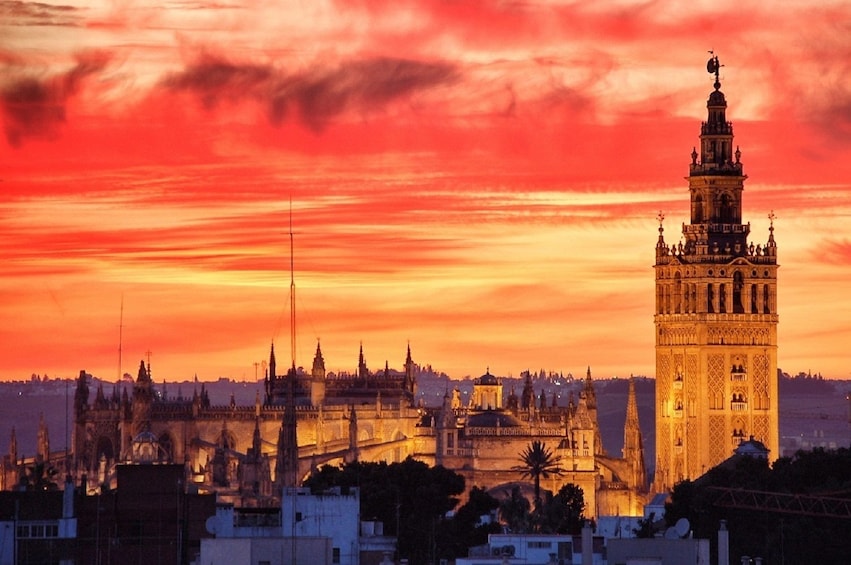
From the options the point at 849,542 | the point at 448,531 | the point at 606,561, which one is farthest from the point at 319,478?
the point at 606,561

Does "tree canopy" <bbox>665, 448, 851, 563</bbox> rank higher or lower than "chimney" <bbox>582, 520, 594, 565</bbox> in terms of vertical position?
higher

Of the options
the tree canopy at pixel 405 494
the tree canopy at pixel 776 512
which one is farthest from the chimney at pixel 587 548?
the tree canopy at pixel 405 494

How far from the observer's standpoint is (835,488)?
161 metres

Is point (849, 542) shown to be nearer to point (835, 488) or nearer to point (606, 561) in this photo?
point (835, 488)

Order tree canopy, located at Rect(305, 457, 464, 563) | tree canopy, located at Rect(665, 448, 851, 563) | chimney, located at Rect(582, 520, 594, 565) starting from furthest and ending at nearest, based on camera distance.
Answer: tree canopy, located at Rect(305, 457, 464, 563), tree canopy, located at Rect(665, 448, 851, 563), chimney, located at Rect(582, 520, 594, 565)

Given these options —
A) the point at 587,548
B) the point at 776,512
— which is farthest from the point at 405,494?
the point at 587,548

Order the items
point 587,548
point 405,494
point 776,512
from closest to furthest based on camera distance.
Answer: point 587,548
point 776,512
point 405,494

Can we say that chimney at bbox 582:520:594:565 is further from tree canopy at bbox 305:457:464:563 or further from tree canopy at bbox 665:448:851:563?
tree canopy at bbox 305:457:464:563

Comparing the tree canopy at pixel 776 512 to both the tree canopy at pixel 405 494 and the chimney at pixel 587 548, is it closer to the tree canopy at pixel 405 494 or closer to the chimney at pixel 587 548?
the tree canopy at pixel 405 494

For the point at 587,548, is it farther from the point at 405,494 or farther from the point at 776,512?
the point at 405,494

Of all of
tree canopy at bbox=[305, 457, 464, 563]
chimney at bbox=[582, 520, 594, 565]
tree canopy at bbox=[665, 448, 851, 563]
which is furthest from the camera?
tree canopy at bbox=[305, 457, 464, 563]

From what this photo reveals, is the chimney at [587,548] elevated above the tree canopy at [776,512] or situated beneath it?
situated beneath

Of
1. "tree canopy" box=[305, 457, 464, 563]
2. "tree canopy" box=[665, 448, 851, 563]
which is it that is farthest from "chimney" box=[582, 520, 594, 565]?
"tree canopy" box=[305, 457, 464, 563]

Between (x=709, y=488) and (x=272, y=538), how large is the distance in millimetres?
52961
